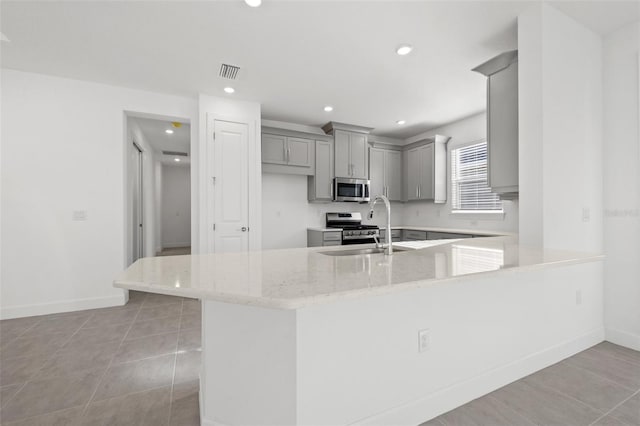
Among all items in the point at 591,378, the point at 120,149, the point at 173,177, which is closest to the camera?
the point at 591,378

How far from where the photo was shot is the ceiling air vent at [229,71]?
2.99 m

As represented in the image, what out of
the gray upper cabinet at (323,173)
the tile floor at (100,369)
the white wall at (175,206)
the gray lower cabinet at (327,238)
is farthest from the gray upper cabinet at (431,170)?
the white wall at (175,206)

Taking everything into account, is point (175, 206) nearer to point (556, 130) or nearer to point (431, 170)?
point (431, 170)

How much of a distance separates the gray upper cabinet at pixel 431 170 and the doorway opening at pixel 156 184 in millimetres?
3803

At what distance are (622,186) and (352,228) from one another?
3.13 m

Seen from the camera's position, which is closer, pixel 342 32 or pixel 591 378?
pixel 591 378

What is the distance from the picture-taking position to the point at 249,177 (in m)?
3.96

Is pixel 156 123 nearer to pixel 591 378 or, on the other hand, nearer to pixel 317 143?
pixel 317 143

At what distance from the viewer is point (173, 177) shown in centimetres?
934

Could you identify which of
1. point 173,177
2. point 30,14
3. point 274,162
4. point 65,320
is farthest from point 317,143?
point 173,177

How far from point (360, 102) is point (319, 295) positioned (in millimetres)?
3592

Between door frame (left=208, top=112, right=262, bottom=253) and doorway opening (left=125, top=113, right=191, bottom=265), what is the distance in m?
0.55

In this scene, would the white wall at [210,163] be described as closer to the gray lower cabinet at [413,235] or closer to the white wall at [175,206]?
the gray lower cabinet at [413,235]

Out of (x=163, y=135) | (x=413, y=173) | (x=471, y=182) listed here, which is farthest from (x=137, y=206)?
(x=471, y=182)
